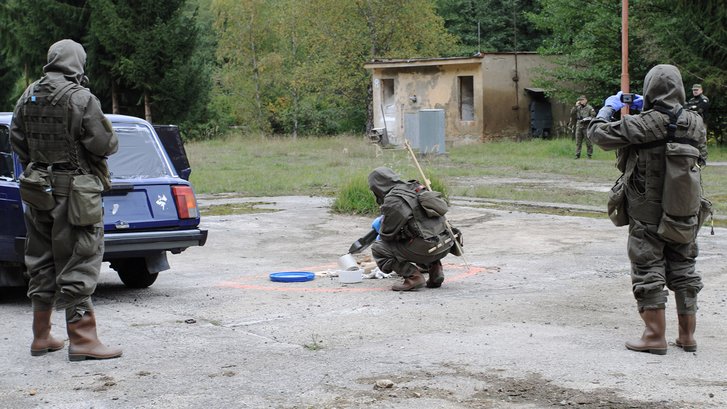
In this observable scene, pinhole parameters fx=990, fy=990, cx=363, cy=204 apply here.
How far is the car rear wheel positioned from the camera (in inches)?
360

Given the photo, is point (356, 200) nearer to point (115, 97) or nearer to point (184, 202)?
point (184, 202)

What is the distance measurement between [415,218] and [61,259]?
10.9 ft

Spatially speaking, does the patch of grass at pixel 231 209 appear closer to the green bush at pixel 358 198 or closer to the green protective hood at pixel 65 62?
the green bush at pixel 358 198

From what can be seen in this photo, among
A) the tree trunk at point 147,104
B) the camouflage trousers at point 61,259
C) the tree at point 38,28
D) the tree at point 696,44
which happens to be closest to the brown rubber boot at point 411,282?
the camouflage trousers at point 61,259

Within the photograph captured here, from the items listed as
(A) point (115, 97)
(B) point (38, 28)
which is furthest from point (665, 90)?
(B) point (38, 28)

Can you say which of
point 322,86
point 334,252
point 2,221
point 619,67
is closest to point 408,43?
point 322,86

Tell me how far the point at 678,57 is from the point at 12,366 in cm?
2770

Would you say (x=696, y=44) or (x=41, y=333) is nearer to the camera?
(x=41, y=333)

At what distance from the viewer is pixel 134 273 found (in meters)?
9.22

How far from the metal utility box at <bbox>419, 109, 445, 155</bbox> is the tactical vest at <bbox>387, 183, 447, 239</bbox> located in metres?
20.2

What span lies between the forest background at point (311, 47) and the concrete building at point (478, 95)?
1485 millimetres

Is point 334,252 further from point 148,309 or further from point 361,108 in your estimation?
point 361,108

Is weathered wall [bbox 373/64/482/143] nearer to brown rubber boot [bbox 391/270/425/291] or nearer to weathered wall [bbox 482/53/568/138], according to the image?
weathered wall [bbox 482/53/568/138]

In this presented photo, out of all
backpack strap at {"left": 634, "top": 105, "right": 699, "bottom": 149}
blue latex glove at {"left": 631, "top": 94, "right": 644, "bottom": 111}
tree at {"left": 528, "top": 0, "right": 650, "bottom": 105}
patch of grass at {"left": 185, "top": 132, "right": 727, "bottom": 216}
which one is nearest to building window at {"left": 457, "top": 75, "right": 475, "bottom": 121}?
patch of grass at {"left": 185, "top": 132, "right": 727, "bottom": 216}
